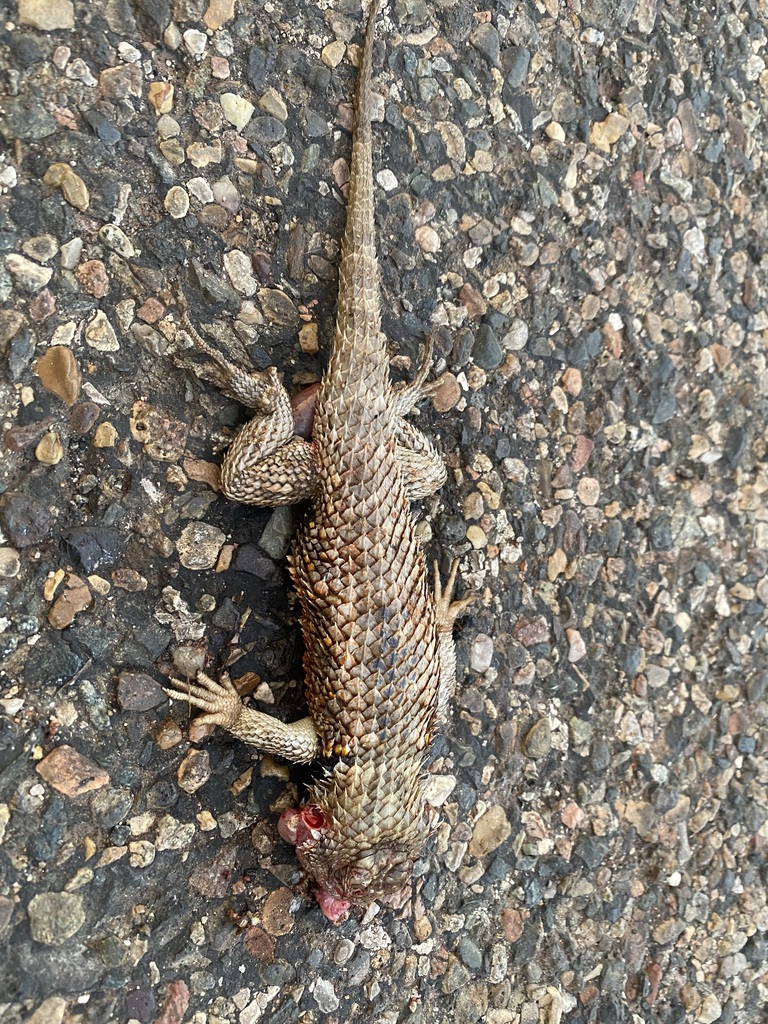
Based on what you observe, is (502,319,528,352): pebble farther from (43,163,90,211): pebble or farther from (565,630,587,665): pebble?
(43,163,90,211): pebble

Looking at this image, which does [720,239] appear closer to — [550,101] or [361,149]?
[550,101]

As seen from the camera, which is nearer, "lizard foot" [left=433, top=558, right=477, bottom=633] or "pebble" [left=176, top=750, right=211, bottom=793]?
"pebble" [left=176, top=750, right=211, bottom=793]

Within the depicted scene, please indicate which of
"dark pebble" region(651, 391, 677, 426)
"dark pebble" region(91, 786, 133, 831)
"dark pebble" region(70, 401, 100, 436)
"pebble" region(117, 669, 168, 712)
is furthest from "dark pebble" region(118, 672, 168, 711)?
"dark pebble" region(651, 391, 677, 426)

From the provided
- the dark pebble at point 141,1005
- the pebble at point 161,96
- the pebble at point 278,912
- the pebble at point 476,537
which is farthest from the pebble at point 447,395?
the dark pebble at point 141,1005

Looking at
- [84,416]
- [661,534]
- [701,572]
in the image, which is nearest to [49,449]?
[84,416]

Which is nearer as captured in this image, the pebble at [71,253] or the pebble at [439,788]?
the pebble at [71,253]

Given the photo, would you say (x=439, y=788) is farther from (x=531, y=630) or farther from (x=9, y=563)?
(x=9, y=563)

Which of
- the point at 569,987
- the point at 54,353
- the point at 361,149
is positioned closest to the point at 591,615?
the point at 569,987

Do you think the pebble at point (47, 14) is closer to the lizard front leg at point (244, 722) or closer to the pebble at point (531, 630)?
the lizard front leg at point (244, 722)
